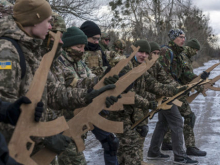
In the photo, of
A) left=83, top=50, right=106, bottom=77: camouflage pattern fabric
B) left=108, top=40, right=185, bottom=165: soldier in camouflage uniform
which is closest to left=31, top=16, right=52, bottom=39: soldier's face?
left=108, top=40, right=185, bottom=165: soldier in camouflage uniform

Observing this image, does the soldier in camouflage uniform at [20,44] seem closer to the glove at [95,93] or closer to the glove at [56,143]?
the glove at [56,143]

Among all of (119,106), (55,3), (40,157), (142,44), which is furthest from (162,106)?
(55,3)

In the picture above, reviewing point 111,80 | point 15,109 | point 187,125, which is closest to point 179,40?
point 187,125

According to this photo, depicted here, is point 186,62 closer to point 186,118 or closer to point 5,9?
point 186,118

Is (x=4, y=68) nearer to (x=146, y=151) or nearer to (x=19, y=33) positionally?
(x=19, y=33)

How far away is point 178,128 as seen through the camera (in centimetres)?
576

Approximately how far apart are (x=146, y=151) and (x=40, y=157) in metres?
4.18

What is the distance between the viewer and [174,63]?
20.5ft

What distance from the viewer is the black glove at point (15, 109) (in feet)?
6.23

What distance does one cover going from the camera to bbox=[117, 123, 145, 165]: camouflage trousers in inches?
185

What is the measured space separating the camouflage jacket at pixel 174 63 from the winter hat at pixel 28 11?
3.85 meters

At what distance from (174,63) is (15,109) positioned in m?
4.63

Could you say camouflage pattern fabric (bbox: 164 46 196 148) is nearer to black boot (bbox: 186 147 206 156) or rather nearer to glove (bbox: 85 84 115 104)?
black boot (bbox: 186 147 206 156)

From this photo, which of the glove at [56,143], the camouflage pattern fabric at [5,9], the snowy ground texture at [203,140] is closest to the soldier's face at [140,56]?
the snowy ground texture at [203,140]
